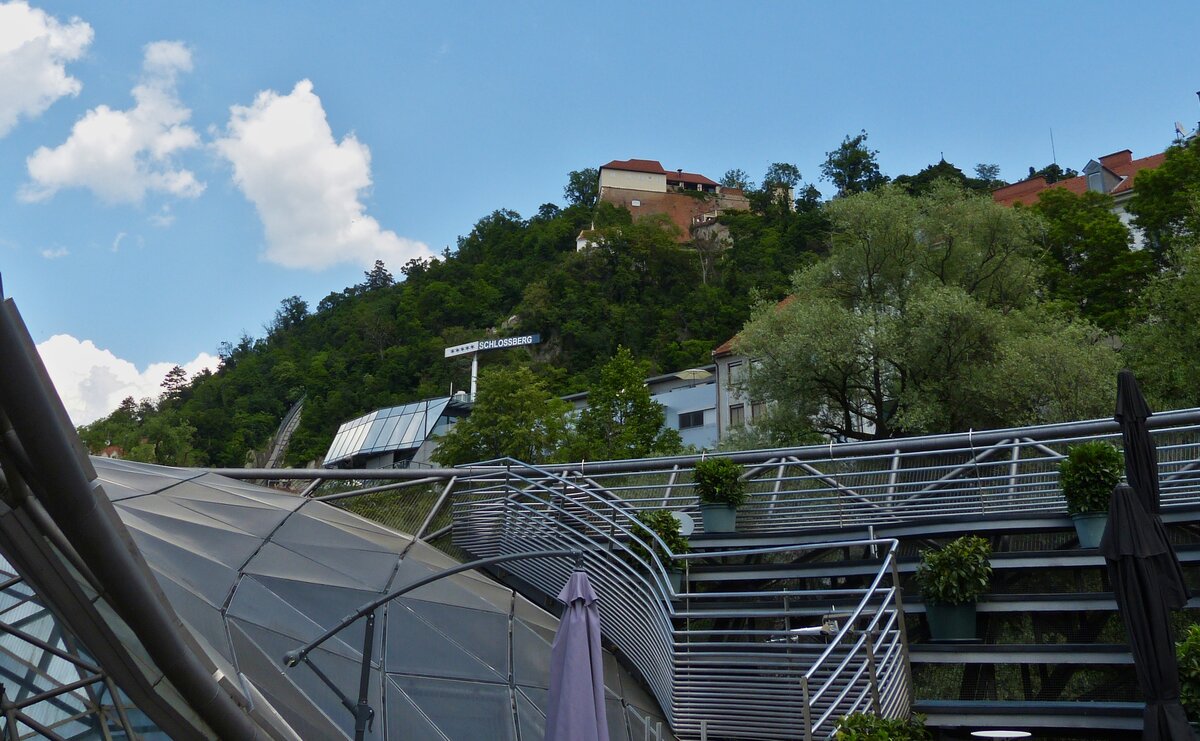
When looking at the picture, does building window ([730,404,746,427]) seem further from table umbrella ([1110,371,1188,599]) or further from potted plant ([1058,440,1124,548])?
table umbrella ([1110,371,1188,599])

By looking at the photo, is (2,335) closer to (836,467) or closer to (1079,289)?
(836,467)

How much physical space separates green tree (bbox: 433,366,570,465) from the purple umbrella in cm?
3855

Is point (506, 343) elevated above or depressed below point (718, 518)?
above

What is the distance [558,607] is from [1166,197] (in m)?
38.5

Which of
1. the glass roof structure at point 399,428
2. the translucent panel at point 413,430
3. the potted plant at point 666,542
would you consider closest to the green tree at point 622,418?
the glass roof structure at point 399,428

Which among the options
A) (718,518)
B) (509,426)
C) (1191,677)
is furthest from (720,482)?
(509,426)

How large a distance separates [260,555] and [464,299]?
109170 millimetres

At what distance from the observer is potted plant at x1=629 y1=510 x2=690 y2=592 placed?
60.7 feet

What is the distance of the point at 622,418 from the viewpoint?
53625mm

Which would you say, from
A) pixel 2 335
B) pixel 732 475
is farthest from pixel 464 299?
pixel 2 335

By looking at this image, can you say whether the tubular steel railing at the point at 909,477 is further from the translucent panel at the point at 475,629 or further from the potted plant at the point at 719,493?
the translucent panel at the point at 475,629

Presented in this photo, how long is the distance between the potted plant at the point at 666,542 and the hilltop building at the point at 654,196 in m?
126

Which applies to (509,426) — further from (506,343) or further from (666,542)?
(506,343)

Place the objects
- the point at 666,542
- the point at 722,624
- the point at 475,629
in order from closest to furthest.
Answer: the point at 475,629
the point at 666,542
the point at 722,624
